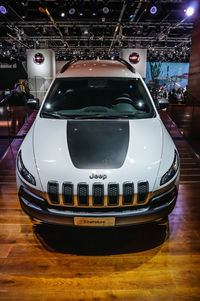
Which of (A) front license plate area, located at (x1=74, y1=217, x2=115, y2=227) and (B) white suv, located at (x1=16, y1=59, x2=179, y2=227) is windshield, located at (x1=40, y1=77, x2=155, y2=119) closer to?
(B) white suv, located at (x1=16, y1=59, x2=179, y2=227)

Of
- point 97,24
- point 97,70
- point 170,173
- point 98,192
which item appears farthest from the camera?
point 97,24

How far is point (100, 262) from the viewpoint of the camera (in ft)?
7.44

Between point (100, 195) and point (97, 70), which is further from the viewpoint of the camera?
point (97, 70)

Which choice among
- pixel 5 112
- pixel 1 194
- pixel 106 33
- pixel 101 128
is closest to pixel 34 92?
pixel 106 33

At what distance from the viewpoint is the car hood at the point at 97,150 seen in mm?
2031

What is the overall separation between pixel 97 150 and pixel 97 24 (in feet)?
49.6

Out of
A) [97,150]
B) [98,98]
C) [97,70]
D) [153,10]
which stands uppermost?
[153,10]

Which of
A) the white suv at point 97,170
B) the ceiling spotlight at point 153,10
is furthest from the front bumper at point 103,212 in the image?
the ceiling spotlight at point 153,10

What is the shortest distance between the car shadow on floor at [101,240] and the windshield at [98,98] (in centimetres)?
131

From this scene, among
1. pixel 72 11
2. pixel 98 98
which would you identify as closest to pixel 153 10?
pixel 72 11

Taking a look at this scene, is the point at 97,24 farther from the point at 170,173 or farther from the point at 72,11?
the point at 170,173

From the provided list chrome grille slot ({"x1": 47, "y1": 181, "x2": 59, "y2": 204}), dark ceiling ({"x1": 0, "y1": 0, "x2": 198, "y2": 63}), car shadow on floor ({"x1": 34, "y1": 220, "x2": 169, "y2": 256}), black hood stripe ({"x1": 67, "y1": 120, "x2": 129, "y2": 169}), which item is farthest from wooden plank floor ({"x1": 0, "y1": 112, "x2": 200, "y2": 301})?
dark ceiling ({"x1": 0, "y1": 0, "x2": 198, "y2": 63})

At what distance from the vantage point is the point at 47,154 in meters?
2.23

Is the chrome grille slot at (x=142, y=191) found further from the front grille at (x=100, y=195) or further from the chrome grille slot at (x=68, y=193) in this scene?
the chrome grille slot at (x=68, y=193)
